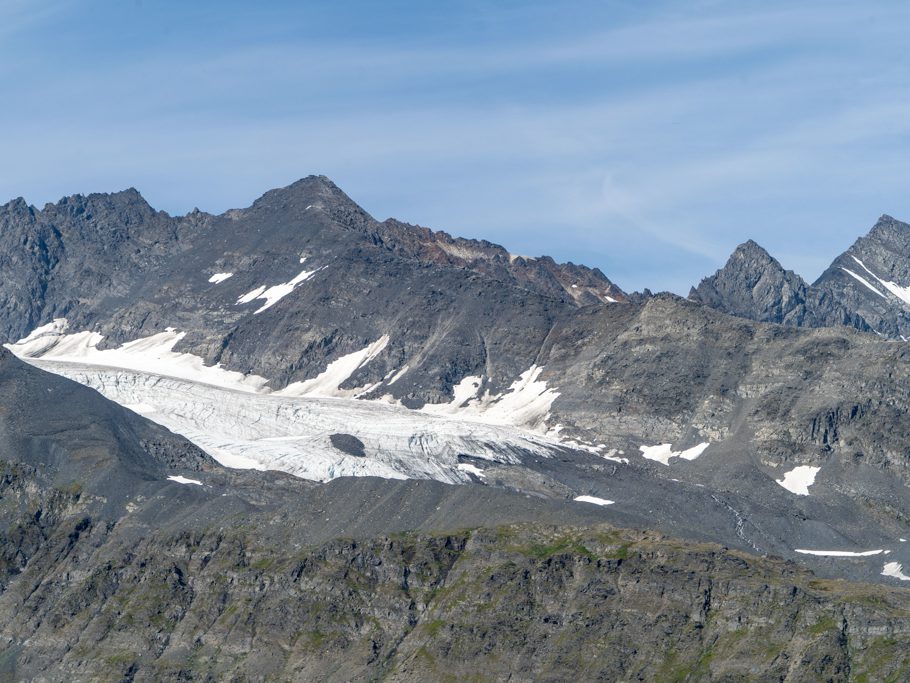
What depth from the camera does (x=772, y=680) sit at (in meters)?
199

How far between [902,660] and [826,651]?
782cm

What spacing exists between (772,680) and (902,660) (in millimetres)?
13329

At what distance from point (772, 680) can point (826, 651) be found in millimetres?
6426

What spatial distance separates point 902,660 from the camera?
646ft

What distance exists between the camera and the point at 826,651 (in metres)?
200
